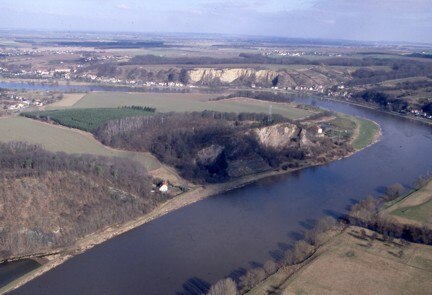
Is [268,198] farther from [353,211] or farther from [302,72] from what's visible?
[302,72]

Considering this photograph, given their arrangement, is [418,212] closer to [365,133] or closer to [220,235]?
[220,235]

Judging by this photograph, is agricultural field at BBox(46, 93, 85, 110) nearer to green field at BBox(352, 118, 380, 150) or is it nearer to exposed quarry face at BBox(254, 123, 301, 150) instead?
exposed quarry face at BBox(254, 123, 301, 150)

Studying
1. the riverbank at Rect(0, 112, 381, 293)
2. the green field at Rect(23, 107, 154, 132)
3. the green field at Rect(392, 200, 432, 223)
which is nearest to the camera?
the riverbank at Rect(0, 112, 381, 293)

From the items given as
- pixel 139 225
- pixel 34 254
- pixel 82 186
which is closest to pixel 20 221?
pixel 34 254

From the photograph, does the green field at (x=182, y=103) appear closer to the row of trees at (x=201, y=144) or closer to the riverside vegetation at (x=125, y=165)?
the riverside vegetation at (x=125, y=165)

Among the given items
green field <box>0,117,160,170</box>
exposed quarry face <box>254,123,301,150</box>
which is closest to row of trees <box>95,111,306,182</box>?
exposed quarry face <box>254,123,301,150</box>

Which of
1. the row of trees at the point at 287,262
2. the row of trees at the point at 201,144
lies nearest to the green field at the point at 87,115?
the row of trees at the point at 201,144

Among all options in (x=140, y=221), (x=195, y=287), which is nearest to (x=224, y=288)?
(x=195, y=287)

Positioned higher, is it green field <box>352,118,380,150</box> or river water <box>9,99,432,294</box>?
green field <box>352,118,380,150</box>
